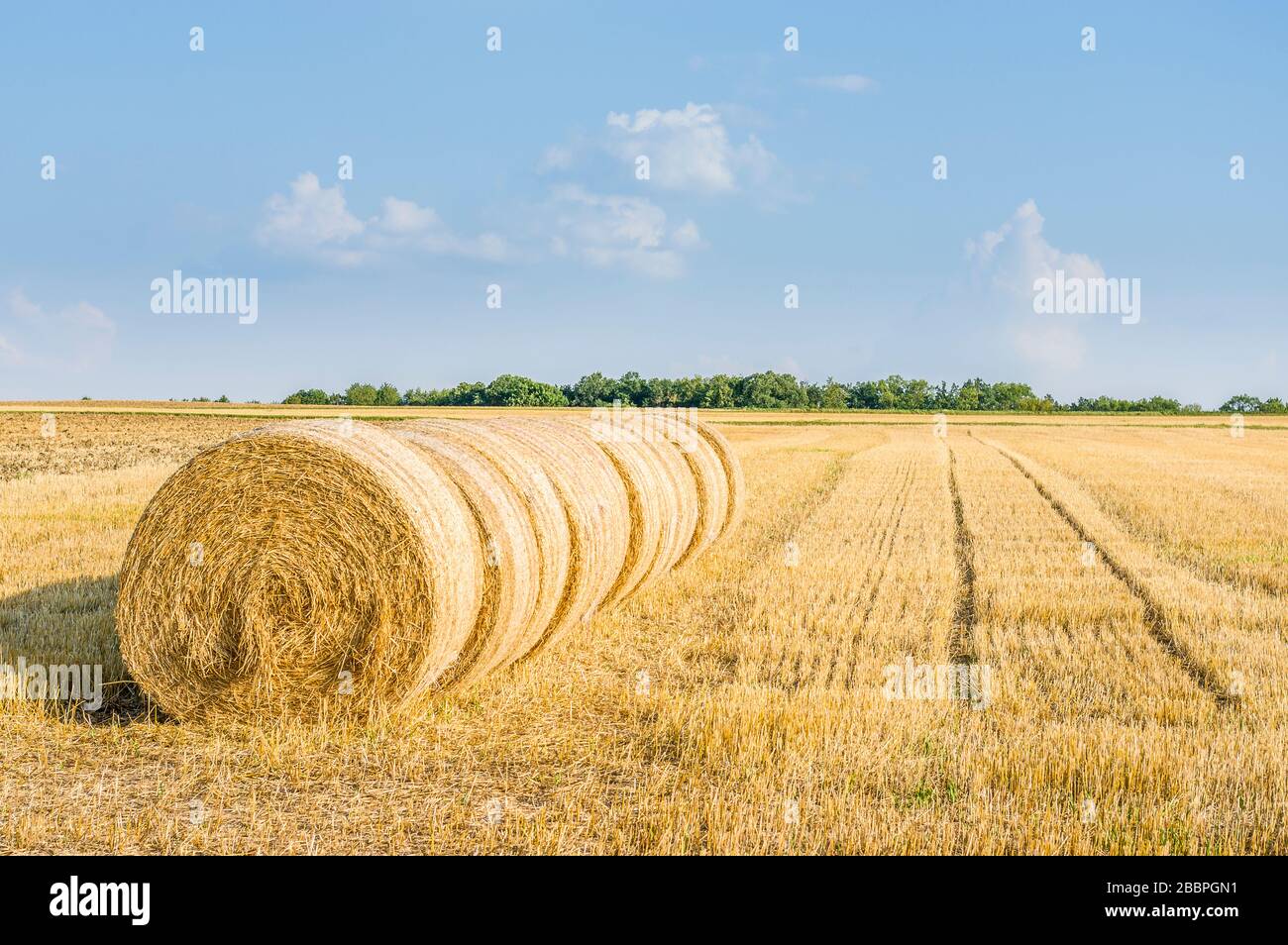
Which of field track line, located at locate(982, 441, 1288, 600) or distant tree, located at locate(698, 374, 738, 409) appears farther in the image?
distant tree, located at locate(698, 374, 738, 409)

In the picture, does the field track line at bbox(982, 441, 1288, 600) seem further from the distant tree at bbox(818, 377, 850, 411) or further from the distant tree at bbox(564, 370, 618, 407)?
the distant tree at bbox(818, 377, 850, 411)

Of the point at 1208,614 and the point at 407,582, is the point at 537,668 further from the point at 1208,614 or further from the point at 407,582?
the point at 1208,614

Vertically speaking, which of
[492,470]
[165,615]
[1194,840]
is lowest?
[1194,840]

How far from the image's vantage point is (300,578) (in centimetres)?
577

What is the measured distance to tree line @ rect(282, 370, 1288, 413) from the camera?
277 ft

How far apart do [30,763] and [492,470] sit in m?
3.03

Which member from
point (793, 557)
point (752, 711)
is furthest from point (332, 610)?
point (793, 557)

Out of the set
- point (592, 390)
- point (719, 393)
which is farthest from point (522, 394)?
point (719, 393)

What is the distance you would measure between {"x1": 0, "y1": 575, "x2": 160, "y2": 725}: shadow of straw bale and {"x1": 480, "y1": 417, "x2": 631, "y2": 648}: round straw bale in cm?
273

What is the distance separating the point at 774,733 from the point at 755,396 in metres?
93.4

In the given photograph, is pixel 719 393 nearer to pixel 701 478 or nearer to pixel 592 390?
pixel 592 390

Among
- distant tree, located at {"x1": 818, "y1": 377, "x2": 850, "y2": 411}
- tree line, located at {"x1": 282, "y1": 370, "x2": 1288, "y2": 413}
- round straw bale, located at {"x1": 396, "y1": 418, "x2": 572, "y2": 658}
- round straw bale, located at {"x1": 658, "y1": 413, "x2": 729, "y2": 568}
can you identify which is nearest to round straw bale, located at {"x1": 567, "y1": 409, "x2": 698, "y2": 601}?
round straw bale, located at {"x1": 658, "y1": 413, "x2": 729, "y2": 568}
